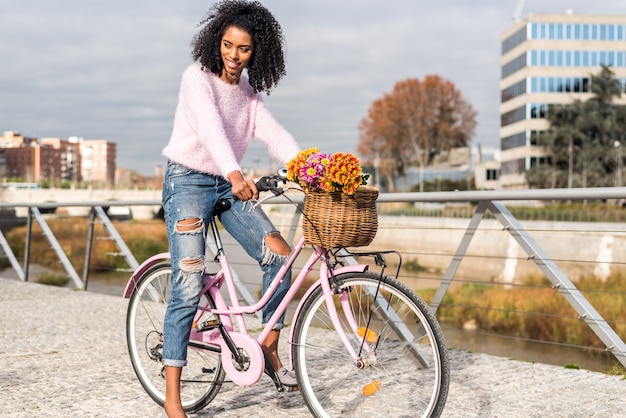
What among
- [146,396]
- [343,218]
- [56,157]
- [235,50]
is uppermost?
[56,157]

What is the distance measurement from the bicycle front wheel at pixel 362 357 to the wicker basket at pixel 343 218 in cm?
17

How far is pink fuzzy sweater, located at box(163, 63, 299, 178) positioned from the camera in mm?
3365

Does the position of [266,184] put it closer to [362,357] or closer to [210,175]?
[210,175]

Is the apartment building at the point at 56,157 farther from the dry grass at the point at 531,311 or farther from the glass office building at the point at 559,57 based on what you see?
the dry grass at the point at 531,311

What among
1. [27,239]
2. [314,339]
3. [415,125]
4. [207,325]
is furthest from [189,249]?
[415,125]

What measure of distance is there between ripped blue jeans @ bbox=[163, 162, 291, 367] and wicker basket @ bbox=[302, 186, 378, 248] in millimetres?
524

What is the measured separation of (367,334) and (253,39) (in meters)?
1.32

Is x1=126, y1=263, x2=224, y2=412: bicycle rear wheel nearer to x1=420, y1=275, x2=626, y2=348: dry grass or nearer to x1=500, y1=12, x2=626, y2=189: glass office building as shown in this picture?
x1=420, y1=275, x2=626, y2=348: dry grass

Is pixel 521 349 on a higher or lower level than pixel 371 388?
lower

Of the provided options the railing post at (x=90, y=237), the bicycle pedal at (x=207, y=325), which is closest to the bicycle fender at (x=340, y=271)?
the bicycle pedal at (x=207, y=325)

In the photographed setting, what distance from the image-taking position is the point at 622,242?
33.8 metres

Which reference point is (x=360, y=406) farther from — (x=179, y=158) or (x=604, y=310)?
(x=604, y=310)

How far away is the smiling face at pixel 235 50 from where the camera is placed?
11.6 feet

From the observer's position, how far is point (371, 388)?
10.5 ft
